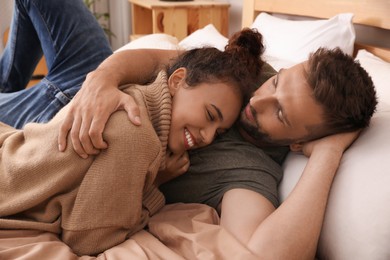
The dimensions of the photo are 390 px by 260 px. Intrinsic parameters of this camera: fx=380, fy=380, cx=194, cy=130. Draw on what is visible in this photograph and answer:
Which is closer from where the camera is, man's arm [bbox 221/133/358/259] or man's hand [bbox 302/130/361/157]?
man's arm [bbox 221/133/358/259]

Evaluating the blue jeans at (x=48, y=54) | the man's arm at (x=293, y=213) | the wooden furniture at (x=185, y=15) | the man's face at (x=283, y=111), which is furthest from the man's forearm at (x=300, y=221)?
the wooden furniture at (x=185, y=15)

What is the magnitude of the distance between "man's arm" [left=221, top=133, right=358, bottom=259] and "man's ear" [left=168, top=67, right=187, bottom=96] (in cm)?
28

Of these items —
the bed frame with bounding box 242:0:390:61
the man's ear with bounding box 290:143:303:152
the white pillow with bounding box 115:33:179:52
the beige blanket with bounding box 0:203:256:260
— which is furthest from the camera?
the white pillow with bounding box 115:33:179:52

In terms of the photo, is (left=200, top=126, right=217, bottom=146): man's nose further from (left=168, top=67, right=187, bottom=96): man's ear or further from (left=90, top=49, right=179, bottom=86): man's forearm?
(left=90, top=49, right=179, bottom=86): man's forearm

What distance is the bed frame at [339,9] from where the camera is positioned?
1273 millimetres

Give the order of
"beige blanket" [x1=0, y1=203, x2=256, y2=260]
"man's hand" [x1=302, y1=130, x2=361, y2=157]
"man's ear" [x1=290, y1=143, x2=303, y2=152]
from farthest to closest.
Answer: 1. "man's ear" [x1=290, y1=143, x2=303, y2=152]
2. "man's hand" [x1=302, y1=130, x2=361, y2=157]
3. "beige blanket" [x1=0, y1=203, x2=256, y2=260]

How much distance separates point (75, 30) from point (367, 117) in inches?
40.9

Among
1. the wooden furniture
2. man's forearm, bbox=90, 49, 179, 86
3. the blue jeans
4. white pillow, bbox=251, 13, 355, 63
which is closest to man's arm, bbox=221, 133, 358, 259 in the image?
man's forearm, bbox=90, 49, 179, 86

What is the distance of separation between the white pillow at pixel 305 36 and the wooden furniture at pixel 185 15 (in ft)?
2.60

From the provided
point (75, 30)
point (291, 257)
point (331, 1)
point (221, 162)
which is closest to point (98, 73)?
point (221, 162)

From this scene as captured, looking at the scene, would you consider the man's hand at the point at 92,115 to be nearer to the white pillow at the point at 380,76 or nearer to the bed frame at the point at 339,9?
the white pillow at the point at 380,76

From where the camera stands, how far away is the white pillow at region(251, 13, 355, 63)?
1276 millimetres

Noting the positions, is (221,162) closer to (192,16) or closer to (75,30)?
A: (75,30)

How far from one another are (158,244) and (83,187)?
0.60ft
